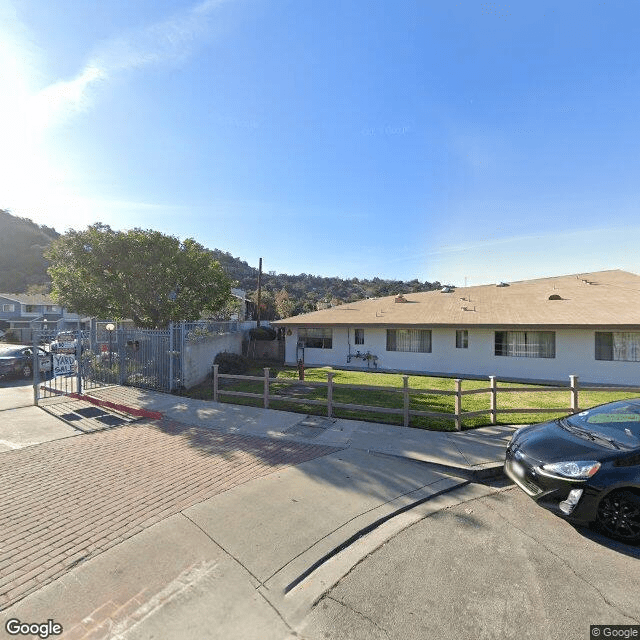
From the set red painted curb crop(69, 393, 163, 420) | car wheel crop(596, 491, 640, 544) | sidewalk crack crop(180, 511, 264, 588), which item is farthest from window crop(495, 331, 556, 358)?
sidewalk crack crop(180, 511, 264, 588)

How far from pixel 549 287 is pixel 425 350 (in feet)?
29.0

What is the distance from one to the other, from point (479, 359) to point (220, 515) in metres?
15.1

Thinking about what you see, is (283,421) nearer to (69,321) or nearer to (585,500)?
(585,500)

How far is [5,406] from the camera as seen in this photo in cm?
1015

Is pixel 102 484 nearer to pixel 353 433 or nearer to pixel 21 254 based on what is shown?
pixel 353 433

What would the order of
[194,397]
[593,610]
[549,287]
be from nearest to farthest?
[593,610]
[194,397]
[549,287]

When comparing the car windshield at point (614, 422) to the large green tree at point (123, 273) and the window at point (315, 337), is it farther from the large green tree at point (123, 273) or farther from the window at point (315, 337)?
the window at point (315, 337)

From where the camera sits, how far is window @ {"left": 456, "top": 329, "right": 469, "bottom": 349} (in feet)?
56.0

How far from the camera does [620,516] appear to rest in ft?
13.1

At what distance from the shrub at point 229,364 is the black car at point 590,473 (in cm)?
1266

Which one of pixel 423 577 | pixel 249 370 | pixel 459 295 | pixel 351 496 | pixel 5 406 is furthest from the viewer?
pixel 459 295

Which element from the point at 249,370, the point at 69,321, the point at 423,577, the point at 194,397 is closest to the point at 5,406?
the point at 194,397

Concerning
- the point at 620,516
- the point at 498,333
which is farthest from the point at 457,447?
the point at 498,333

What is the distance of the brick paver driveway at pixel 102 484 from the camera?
12.0 feet
